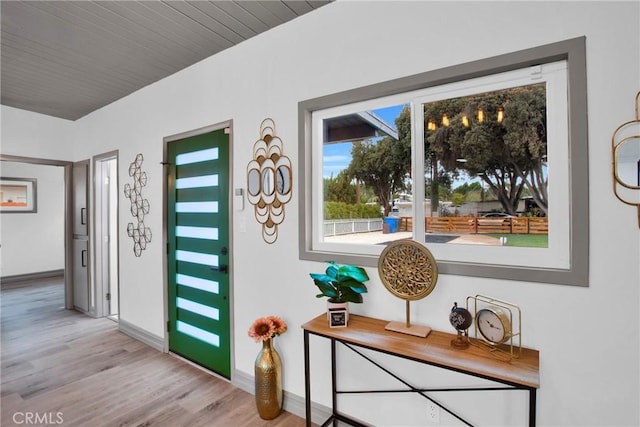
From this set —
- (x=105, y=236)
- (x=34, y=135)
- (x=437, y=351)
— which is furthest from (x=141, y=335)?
(x=437, y=351)

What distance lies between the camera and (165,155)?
3160mm

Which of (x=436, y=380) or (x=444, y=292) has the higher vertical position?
(x=444, y=292)

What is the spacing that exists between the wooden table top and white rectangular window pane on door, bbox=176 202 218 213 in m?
1.46

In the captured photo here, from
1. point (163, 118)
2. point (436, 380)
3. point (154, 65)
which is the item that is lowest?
point (436, 380)

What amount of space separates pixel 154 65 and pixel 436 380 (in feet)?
10.6

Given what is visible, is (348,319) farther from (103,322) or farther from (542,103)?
(103,322)

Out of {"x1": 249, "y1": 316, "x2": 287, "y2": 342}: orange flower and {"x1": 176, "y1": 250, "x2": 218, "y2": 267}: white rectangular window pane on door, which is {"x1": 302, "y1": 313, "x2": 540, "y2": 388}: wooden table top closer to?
{"x1": 249, "y1": 316, "x2": 287, "y2": 342}: orange flower

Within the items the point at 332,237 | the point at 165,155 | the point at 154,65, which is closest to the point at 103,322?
the point at 165,155

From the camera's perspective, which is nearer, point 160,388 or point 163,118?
point 160,388

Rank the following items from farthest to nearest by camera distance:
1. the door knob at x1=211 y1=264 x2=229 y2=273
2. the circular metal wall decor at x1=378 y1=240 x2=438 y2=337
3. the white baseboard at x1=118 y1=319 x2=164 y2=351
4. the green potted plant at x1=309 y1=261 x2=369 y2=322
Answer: the white baseboard at x1=118 y1=319 x2=164 y2=351, the door knob at x1=211 y1=264 x2=229 y2=273, the green potted plant at x1=309 y1=261 x2=369 y2=322, the circular metal wall decor at x1=378 y1=240 x2=438 y2=337

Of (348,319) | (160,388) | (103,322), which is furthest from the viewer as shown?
(103,322)

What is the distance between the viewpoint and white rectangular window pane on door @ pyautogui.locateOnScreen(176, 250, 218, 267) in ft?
9.11

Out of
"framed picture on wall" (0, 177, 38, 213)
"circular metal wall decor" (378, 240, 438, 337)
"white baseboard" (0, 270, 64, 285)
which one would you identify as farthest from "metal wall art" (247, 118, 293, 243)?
"white baseboard" (0, 270, 64, 285)
